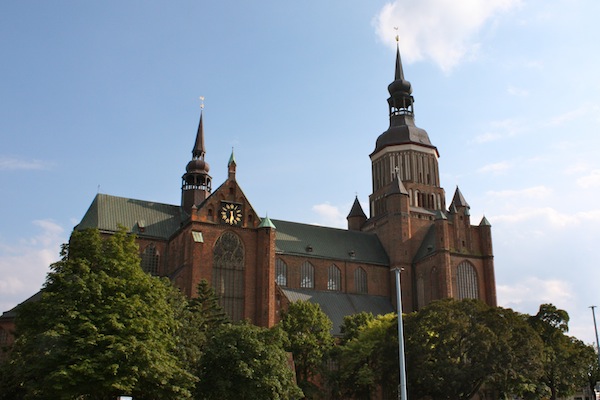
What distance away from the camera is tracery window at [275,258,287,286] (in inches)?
2975

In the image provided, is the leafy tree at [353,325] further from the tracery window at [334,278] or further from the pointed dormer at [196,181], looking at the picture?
the pointed dormer at [196,181]

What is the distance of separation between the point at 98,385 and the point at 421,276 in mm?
51784

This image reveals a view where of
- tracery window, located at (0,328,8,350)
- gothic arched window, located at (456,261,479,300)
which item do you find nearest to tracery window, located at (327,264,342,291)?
gothic arched window, located at (456,261,479,300)

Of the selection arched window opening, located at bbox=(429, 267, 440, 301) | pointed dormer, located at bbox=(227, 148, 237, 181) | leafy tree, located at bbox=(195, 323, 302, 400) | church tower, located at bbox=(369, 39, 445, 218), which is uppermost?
church tower, located at bbox=(369, 39, 445, 218)

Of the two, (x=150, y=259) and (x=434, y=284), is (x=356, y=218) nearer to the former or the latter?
(x=434, y=284)

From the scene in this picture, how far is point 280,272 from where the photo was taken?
75.9 m

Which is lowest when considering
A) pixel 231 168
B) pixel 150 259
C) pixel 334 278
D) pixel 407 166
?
pixel 334 278

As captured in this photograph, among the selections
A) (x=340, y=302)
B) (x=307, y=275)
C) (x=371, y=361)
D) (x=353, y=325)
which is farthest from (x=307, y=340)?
(x=307, y=275)

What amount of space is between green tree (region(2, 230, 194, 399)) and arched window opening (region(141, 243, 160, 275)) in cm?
2851

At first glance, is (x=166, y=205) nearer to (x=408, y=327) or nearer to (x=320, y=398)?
(x=320, y=398)

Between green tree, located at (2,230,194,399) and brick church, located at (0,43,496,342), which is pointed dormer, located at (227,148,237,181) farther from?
green tree, located at (2,230,194,399)

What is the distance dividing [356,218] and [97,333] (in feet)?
201

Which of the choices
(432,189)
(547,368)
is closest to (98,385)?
(547,368)

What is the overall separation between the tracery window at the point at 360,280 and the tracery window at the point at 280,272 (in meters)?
9.68
